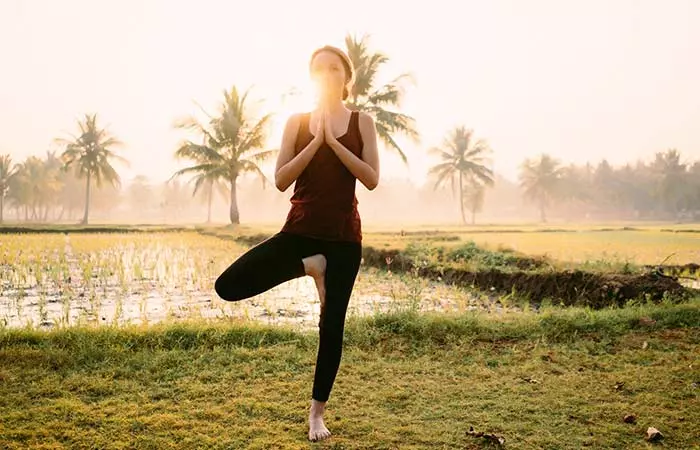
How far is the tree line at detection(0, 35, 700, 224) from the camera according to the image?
25.5 metres

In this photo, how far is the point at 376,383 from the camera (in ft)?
11.8

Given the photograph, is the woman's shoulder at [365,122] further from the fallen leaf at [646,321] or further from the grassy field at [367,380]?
the fallen leaf at [646,321]

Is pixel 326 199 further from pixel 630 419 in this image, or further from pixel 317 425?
pixel 630 419

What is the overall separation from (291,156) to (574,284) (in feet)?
20.7

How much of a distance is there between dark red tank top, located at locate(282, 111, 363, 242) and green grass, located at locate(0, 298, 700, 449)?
106 cm

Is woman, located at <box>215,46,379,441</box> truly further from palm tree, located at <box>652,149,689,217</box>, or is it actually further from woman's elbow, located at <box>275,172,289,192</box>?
palm tree, located at <box>652,149,689,217</box>

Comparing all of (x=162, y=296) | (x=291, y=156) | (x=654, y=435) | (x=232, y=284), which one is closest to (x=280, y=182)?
(x=291, y=156)

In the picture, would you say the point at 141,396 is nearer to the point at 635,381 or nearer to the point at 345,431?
the point at 345,431

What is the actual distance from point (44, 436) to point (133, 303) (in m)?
4.49

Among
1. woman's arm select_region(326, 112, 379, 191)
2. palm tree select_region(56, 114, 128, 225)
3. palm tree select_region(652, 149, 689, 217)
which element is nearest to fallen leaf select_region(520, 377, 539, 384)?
woman's arm select_region(326, 112, 379, 191)

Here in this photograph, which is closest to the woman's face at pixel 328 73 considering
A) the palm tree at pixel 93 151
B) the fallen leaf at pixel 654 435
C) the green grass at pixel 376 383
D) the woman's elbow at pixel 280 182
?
the woman's elbow at pixel 280 182

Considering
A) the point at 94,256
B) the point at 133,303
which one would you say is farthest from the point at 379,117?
the point at 133,303

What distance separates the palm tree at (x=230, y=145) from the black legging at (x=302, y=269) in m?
26.7

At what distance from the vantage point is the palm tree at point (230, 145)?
28984 mm
